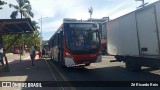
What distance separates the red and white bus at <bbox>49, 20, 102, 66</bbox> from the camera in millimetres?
17156

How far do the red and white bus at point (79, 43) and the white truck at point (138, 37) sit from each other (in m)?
1.43

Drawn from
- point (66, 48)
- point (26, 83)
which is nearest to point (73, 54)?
point (66, 48)

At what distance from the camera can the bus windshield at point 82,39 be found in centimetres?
1734

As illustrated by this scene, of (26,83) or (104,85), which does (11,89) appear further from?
(104,85)

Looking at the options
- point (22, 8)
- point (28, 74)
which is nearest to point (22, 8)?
point (22, 8)

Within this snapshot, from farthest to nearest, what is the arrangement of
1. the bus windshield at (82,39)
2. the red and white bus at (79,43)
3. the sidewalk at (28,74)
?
the bus windshield at (82,39)
the red and white bus at (79,43)
the sidewalk at (28,74)

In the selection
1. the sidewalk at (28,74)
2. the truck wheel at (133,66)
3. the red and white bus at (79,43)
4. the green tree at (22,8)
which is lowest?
the sidewalk at (28,74)

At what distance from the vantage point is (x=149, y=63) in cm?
1398

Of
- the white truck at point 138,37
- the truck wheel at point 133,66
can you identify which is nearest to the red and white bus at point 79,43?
the white truck at point 138,37

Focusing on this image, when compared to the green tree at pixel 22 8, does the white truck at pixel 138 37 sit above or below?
below

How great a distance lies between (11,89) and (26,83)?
1.61 meters

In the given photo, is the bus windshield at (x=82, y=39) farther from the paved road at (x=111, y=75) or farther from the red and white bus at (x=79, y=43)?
the paved road at (x=111, y=75)

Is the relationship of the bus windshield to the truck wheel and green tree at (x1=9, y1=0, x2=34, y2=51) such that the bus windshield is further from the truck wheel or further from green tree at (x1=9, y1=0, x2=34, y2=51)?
green tree at (x1=9, y1=0, x2=34, y2=51)

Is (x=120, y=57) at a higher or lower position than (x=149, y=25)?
lower
